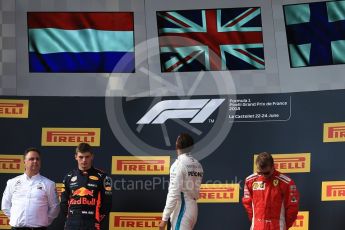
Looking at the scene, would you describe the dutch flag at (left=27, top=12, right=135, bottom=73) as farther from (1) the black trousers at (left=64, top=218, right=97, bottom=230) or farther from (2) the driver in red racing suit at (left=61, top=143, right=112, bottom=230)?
(1) the black trousers at (left=64, top=218, right=97, bottom=230)

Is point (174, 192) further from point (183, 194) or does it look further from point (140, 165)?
point (140, 165)

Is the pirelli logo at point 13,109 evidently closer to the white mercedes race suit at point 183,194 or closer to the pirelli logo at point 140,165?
the pirelli logo at point 140,165

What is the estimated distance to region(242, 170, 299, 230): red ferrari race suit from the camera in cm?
543

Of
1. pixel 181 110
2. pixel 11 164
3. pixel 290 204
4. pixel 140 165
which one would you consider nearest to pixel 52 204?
pixel 11 164

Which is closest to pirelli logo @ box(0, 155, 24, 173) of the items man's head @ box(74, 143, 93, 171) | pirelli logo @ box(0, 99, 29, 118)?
pirelli logo @ box(0, 99, 29, 118)

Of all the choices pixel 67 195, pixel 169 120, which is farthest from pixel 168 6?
pixel 67 195

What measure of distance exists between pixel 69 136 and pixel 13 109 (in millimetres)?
645

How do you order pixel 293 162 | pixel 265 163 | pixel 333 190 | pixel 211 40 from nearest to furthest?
1. pixel 265 163
2. pixel 333 190
3. pixel 293 162
4. pixel 211 40

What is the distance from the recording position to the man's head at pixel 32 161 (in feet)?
19.3

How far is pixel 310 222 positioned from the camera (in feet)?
20.2

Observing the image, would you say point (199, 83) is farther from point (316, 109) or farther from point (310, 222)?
point (310, 222)

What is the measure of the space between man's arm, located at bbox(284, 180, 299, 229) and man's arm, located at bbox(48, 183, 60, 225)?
6.92 feet

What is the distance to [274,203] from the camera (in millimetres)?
5434

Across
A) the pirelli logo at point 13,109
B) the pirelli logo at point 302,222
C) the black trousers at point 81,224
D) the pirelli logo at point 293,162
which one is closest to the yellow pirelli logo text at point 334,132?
the pirelli logo at point 293,162
